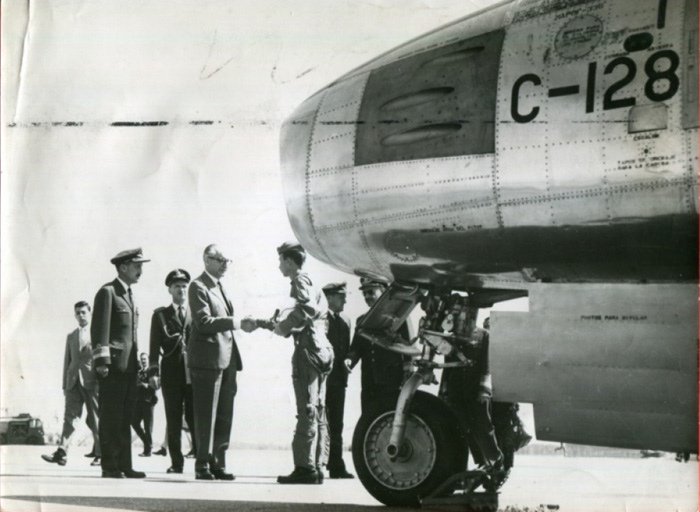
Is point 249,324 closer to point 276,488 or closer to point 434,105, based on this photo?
point 276,488

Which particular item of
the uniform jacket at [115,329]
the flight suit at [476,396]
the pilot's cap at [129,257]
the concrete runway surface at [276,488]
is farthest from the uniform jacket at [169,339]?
the flight suit at [476,396]

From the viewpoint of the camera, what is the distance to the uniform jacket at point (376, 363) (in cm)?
468

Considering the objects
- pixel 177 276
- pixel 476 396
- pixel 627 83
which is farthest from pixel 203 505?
pixel 627 83

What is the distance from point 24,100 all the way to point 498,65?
9.44ft

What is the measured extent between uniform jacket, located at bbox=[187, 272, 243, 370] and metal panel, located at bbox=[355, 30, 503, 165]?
1.32m

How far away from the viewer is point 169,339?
196 inches

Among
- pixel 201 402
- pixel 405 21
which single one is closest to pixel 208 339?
pixel 201 402

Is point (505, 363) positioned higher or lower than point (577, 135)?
lower

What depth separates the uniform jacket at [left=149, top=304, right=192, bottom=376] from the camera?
16.3 feet

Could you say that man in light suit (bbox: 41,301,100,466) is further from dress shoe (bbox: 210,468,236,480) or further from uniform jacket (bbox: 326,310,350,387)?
uniform jacket (bbox: 326,310,350,387)

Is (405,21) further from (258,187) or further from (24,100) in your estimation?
(24,100)

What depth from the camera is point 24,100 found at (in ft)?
16.6

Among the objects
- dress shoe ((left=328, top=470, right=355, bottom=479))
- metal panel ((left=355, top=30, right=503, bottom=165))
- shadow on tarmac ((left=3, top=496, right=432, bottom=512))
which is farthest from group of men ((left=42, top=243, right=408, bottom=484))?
metal panel ((left=355, top=30, right=503, bottom=165))

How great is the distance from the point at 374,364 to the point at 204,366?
100 centimetres
